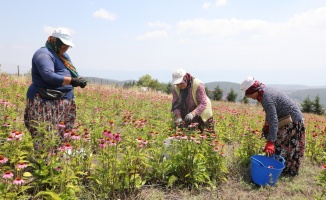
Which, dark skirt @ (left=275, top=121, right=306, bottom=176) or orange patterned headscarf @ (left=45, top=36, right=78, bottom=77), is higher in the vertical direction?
orange patterned headscarf @ (left=45, top=36, right=78, bottom=77)

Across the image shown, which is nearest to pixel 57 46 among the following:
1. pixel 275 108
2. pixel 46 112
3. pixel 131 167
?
pixel 46 112

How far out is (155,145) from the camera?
3.33m

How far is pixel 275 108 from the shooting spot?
11.2 feet

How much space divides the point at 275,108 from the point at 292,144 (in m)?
0.78

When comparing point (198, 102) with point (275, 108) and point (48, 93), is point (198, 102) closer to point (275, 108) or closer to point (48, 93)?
point (275, 108)

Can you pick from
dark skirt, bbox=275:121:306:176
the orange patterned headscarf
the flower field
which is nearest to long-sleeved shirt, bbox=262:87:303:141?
dark skirt, bbox=275:121:306:176

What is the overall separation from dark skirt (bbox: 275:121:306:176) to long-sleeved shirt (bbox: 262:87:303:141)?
157mm

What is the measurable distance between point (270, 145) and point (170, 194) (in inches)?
58.7

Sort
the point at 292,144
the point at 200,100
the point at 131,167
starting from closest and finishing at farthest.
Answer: the point at 131,167, the point at 292,144, the point at 200,100

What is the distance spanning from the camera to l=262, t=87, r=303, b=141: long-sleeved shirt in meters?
3.32

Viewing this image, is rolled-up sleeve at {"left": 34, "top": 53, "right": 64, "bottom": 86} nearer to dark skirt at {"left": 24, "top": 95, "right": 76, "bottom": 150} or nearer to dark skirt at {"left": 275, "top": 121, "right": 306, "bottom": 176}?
dark skirt at {"left": 24, "top": 95, "right": 76, "bottom": 150}

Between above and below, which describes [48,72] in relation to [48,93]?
above

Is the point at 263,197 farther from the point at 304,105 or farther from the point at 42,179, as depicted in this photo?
the point at 304,105

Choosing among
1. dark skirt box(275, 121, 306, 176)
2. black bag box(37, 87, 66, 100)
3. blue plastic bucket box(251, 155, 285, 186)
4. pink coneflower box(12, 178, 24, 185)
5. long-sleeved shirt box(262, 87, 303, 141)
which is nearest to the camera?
pink coneflower box(12, 178, 24, 185)
